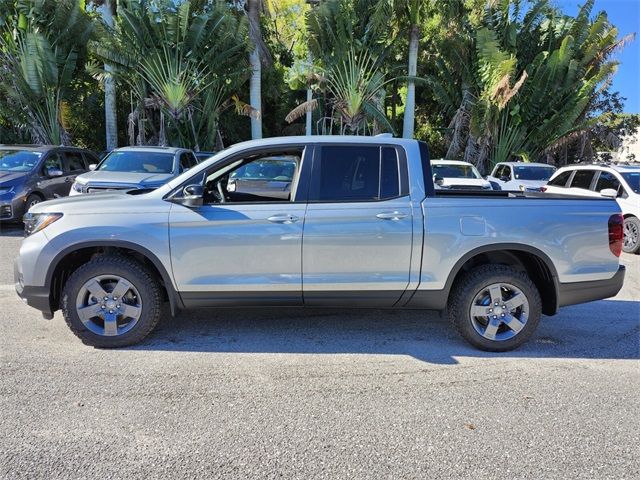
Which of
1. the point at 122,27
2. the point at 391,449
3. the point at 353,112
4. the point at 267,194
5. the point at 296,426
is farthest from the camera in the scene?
the point at 353,112

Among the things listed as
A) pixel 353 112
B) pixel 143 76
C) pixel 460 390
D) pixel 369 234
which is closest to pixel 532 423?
pixel 460 390

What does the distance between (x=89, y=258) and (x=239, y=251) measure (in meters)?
1.41

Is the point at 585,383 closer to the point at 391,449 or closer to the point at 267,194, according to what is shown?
the point at 391,449

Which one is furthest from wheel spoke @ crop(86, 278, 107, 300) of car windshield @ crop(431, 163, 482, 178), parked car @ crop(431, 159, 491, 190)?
car windshield @ crop(431, 163, 482, 178)

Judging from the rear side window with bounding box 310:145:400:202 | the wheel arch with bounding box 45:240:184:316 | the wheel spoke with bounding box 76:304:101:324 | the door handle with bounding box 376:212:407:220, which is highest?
the rear side window with bounding box 310:145:400:202

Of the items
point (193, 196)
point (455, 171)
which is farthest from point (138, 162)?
point (455, 171)

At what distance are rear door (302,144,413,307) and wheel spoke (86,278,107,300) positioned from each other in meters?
1.71

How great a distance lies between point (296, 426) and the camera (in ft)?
10.1

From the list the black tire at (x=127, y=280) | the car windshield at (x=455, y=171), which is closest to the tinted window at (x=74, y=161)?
the black tire at (x=127, y=280)

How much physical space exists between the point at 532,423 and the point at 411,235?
1.64 m

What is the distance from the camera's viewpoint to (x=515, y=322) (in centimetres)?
424

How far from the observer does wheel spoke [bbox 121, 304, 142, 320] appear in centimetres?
414

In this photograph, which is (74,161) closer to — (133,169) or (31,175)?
(31,175)

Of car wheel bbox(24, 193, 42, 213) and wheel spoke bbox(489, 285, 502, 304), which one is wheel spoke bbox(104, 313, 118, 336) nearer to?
wheel spoke bbox(489, 285, 502, 304)
